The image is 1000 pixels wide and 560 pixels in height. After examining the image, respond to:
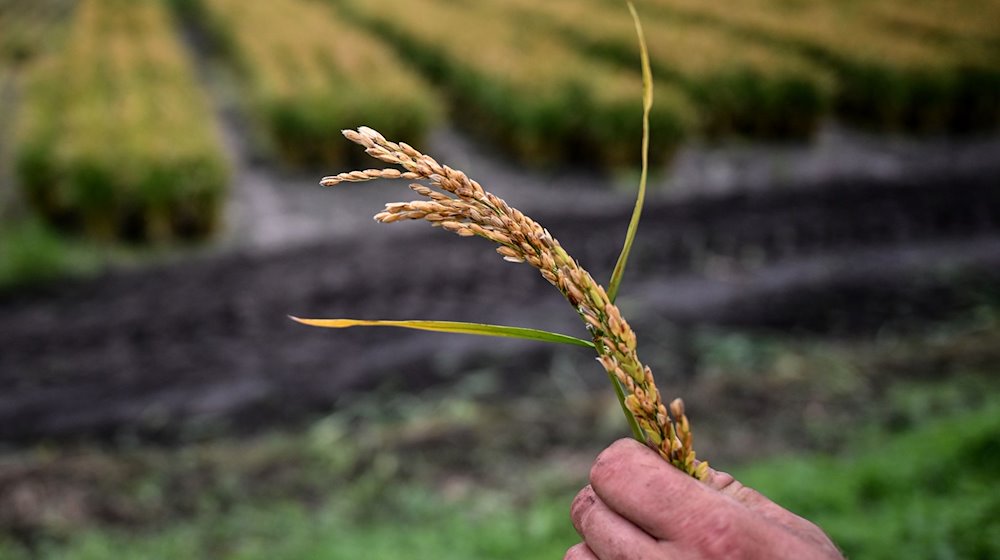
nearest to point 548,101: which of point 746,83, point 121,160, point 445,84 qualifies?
point 746,83

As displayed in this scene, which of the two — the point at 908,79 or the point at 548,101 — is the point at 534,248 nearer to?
the point at 548,101

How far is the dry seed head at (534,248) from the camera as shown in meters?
0.90

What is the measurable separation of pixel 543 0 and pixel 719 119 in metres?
5.42

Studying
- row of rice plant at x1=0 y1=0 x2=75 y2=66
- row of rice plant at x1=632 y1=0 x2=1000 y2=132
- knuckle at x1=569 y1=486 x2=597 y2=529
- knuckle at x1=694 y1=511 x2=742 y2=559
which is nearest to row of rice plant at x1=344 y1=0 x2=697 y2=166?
row of rice plant at x1=632 y1=0 x2=1000 y2=132

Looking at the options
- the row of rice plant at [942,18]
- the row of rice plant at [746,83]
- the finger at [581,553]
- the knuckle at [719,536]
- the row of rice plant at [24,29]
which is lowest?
the row of rice plant at [24,29]

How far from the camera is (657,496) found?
0.93 m

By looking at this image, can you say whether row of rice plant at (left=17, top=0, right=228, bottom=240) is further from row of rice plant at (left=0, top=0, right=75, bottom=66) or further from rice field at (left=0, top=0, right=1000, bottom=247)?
row of rice plant at (left=0, top=0, right=75, bottom=66)

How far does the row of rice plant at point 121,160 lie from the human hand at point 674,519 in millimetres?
6616

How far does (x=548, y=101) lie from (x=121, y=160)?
163 inches

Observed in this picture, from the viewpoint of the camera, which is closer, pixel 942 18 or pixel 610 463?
pixel 610 463

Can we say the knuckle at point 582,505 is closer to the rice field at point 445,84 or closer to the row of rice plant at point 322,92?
the rice field at point 445,84

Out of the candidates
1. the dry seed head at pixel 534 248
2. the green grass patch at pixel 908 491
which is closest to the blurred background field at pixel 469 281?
the green grass patch at pixel 908 491

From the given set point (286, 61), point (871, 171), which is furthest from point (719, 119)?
point (286, 61)

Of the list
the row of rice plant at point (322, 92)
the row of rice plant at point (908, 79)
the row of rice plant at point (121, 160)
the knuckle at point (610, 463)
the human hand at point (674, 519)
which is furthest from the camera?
the row of rice plant at point (908, 79)
